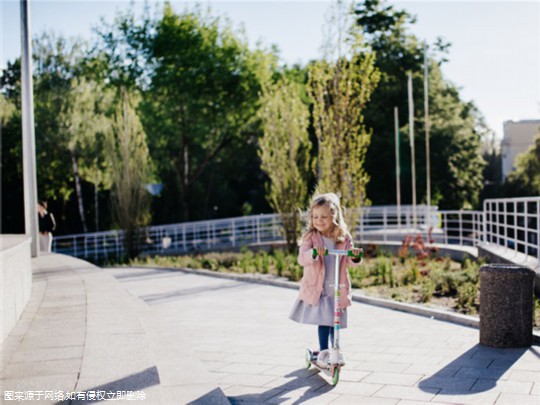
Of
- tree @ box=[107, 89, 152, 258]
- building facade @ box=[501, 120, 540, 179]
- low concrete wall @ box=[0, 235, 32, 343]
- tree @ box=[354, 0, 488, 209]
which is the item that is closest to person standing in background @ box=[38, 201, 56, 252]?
tree @ box=[107, 89, 152, 258]

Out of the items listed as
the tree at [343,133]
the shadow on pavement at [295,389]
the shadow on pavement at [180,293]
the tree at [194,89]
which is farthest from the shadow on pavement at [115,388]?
the tree at [194,89]

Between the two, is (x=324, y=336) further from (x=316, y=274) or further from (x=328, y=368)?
(x=316, y=274)

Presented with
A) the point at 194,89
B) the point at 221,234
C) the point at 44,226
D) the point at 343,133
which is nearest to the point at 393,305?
the point at 343,133

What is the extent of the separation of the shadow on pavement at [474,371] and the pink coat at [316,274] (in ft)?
3.29

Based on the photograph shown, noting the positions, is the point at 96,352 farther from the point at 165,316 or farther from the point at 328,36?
the point at 328,36

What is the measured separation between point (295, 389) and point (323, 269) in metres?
Answer: 1.03

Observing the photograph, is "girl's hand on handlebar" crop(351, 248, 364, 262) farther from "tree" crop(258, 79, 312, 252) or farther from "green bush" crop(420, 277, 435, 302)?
"tree" crop(258, 79, 312, 252)

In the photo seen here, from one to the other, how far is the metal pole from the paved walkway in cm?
298

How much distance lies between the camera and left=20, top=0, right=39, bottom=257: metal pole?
39.8 ft

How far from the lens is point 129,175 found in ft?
75.4

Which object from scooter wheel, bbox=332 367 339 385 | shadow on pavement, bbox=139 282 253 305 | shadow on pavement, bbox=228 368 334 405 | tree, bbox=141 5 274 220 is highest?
tree, bbox=141 5 274 220

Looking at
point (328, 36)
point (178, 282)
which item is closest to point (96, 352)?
point (178, 282)

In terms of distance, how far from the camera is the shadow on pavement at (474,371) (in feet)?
16.7

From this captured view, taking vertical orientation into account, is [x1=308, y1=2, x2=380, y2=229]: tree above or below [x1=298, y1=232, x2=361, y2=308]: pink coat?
above
